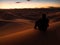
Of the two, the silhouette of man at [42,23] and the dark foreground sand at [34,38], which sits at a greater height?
the silhouette of man at [42,23]

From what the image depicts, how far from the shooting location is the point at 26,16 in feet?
11.3

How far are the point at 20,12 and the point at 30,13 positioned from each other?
7.8 inches

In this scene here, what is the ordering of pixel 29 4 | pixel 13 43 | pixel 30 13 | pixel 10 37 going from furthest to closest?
pixel 30 13 → pixel 29 4 → pixel 10 37 → pixel 13 43

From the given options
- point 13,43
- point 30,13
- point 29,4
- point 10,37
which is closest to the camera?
point 13,43

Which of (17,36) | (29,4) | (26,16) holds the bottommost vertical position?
(26,16)

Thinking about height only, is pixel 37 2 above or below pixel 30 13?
above

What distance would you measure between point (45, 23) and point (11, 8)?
1581mm

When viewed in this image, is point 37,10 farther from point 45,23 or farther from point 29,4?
point 45,23

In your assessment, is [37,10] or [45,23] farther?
[37,10]

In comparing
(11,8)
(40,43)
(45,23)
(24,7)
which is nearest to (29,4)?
(24,7)

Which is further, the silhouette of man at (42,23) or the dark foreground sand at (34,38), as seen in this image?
the silhouette of man at (42,23)

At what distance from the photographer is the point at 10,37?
1944 millimetres

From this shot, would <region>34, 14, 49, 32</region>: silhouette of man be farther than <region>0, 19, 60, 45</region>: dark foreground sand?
Yes

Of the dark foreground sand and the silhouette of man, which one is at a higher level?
the silhouette of man
